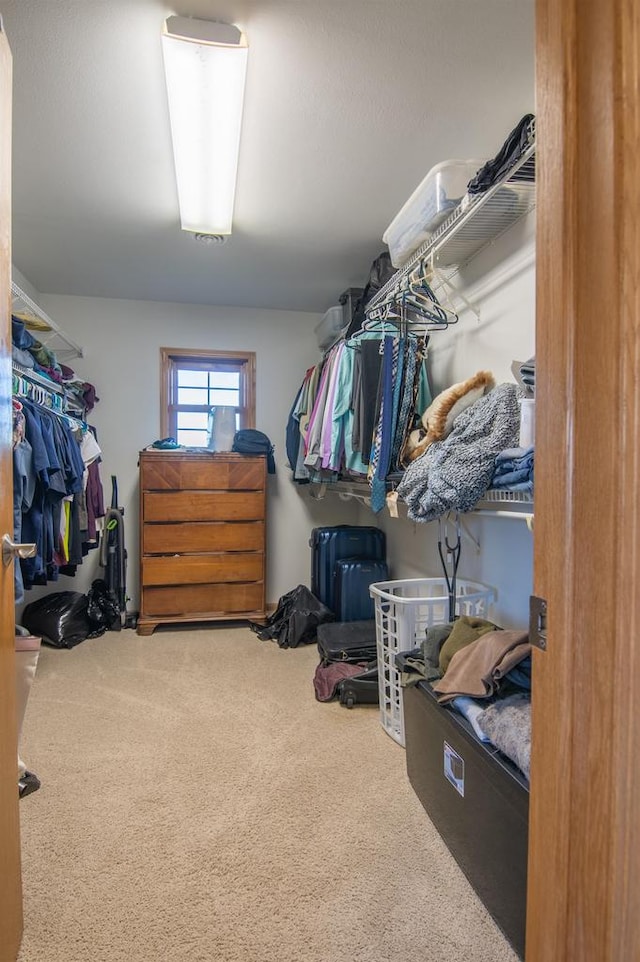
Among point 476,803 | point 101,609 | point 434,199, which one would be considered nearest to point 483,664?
point 476,803

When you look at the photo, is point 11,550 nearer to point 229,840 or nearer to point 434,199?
point 229,840

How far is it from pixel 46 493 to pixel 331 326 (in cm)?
217

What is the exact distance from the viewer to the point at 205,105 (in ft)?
5.33

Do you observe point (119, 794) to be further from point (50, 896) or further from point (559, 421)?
point (559, 421)

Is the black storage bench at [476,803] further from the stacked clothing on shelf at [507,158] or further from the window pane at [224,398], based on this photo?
the window pane at [224,398]

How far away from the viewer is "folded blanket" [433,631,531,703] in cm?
126

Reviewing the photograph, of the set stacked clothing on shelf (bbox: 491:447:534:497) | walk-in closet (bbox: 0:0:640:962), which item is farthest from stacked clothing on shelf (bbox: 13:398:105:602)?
stacked clothing on shelf (bbox: 491:447:534:497)

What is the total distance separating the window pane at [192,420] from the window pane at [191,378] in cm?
23

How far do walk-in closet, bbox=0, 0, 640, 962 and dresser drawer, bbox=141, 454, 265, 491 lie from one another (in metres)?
0.02

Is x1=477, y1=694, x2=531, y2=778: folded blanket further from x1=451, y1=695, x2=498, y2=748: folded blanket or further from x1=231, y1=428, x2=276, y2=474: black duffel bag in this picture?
x1=231, y1=428, x2=276, y2=474: black duffel bag

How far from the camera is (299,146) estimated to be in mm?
1934

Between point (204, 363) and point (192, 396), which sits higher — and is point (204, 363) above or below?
above

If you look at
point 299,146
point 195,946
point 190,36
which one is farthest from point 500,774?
point 299,146

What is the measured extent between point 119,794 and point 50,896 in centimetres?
40
